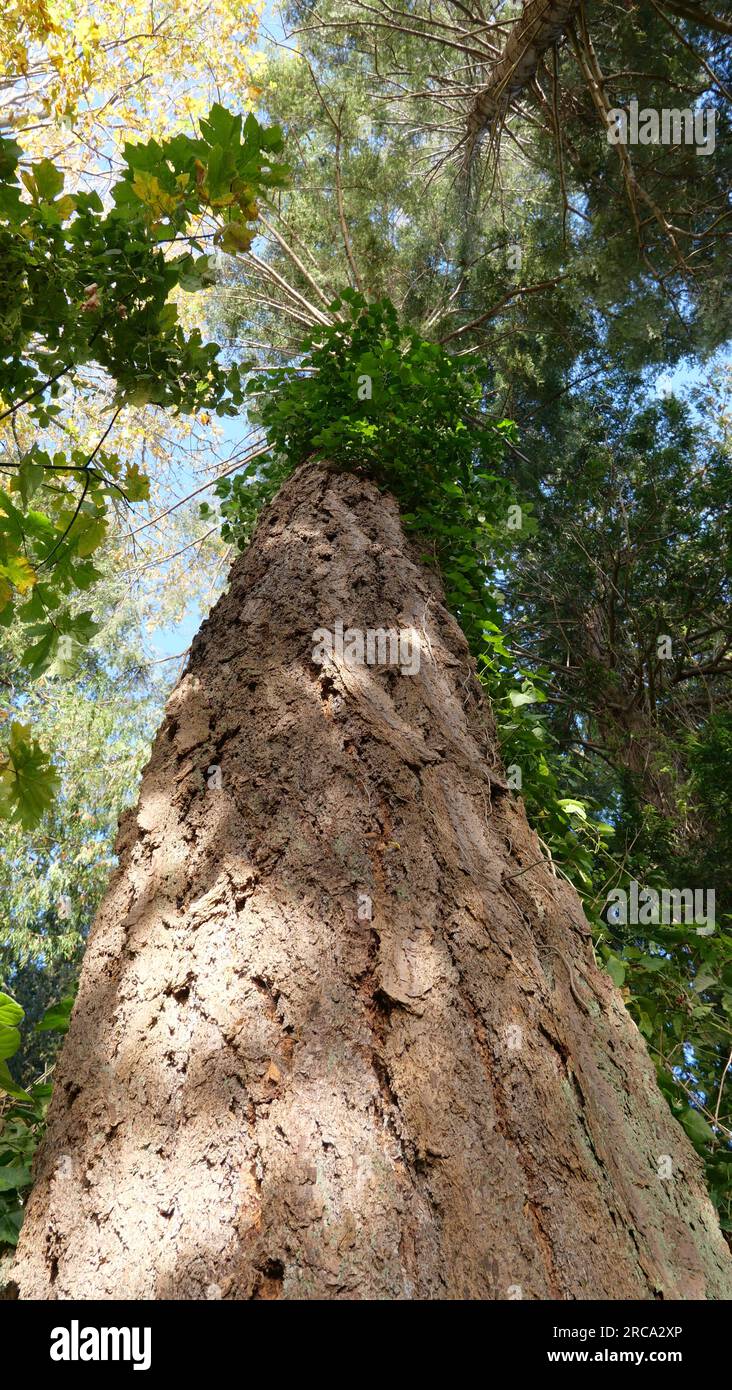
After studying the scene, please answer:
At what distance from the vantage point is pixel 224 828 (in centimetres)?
195

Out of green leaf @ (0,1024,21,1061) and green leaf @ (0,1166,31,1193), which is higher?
green leaf @ (0,1024,21,1061)

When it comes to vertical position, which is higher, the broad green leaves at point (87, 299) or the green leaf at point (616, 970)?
the broad green leaves at point (87, 299)

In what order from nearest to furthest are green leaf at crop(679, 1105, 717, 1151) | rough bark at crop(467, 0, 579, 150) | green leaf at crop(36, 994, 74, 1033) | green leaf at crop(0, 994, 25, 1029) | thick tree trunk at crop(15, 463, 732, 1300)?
thick tree trunk at crop(15, 463, 732, 1300), green leaf at crop(0, 994, 25, 1029), green leaf at crop(36, 994, 74, 1033), green leaf at crop(679, 1105, 717, 1151), rough bark at crop(467, 0, 579, 150)

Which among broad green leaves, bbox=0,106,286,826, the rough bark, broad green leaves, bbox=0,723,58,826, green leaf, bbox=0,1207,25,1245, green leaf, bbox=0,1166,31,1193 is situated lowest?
green leaf, bbox=0,1207,25,1245

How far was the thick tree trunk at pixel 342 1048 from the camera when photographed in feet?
4.25

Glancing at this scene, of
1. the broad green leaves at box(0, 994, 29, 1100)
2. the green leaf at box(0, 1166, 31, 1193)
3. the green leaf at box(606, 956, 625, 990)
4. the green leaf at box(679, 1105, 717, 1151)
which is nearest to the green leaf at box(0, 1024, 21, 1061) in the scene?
the broad green leaves at box(0, 994, 29, 1100)

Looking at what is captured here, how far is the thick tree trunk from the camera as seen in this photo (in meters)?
1.29

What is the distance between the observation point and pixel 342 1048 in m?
1.50

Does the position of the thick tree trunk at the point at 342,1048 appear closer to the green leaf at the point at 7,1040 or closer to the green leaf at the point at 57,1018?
the green leaf at the point at 7,1040

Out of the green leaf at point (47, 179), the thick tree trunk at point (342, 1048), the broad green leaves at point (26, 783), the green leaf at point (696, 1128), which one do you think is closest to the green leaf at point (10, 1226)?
the thick tree trunk at point (342, 1048)

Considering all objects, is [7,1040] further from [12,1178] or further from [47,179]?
[47,179]

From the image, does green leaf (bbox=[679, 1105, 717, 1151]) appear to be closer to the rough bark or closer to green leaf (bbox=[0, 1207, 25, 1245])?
green leaf (bbox=[0, 1207, 25, 1245])
